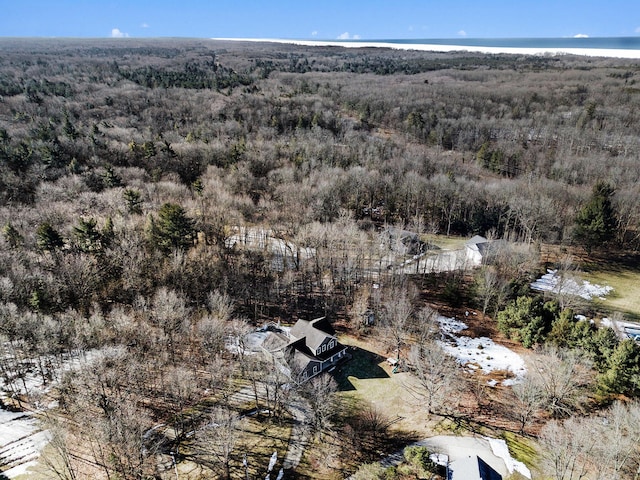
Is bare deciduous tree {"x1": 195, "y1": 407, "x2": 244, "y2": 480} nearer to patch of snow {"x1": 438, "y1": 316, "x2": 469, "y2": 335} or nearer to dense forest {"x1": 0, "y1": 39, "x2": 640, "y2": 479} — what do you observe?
dense forest {"x1": 0, "y1": 39, "x2": 640, "y2": 479}

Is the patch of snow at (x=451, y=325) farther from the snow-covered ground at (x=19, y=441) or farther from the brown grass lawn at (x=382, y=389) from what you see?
the snow-covered ground at (x=19, y=441)

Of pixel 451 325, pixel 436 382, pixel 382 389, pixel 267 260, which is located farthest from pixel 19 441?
pixel 451 325

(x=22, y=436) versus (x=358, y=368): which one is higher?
(x=22, y=436)

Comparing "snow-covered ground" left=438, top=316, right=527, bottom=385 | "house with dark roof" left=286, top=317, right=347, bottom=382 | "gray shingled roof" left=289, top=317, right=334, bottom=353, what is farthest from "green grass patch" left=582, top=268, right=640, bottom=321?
"gray shingled roof" left=289, top=317, right=334, bottom=353

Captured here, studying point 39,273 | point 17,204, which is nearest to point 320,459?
point 39,273

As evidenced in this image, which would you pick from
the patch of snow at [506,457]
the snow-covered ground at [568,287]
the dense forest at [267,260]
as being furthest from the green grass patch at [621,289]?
the patch of snow at [506,457]

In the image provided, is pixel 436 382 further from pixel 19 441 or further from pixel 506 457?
pixel 19 441

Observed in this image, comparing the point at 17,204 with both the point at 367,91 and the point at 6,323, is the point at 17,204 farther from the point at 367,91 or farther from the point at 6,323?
the point at 367,91
